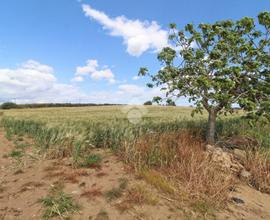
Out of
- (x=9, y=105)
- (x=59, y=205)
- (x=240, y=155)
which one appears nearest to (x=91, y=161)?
(x=59, y=205)

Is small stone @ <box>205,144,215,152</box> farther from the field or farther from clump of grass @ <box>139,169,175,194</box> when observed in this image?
clump of grass @ <box>139,169,175,194</box>

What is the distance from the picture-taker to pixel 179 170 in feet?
17.9

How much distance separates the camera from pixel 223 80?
6.82m

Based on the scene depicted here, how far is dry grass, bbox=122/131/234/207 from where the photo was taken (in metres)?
4.77

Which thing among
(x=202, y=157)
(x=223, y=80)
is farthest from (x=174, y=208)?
(x=223, y=80)

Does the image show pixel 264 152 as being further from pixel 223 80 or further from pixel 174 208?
pixel 174 208

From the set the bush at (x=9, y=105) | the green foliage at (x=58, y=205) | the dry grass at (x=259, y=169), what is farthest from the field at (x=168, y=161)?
the bush at (x=9, y=105)

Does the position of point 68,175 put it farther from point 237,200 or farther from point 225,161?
point 225,161

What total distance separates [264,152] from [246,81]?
2.00 m

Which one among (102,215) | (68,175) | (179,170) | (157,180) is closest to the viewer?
(102,215)

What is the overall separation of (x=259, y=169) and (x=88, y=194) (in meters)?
3.81

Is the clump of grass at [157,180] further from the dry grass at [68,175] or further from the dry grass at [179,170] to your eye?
the dry grass at [68,175]

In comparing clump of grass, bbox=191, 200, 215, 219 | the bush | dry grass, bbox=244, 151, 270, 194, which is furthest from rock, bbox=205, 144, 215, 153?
the bush

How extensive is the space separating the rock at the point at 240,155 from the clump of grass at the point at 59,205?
4.33 metres
